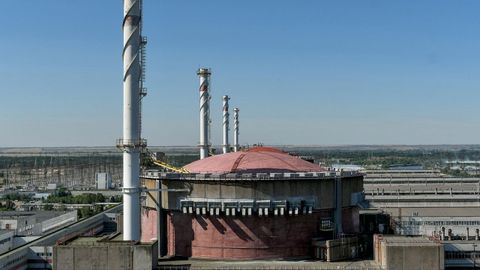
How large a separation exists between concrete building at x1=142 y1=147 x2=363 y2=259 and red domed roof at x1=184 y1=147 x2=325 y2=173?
6.79ft

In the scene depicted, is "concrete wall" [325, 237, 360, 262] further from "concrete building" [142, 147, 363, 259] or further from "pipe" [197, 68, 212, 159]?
"pipe" [197, 68, 212, 159]

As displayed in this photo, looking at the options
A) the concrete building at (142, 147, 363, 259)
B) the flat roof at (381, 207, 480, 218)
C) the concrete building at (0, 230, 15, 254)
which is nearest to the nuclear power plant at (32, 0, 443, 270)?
the concrete building at (142, 147, 363, 259)

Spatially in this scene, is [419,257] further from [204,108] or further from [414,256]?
[204,108]

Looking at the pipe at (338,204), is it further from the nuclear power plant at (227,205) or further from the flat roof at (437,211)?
the flat roof at (437,211)

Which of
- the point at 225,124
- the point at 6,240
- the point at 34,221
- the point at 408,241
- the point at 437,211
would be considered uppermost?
the point at 225,124

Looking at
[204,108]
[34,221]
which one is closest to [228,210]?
[204,108]

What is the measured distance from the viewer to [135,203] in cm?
4153

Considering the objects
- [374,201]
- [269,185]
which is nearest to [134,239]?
[269,185]

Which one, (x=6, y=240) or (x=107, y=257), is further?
(x=6, y=240)

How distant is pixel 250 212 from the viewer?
3941 centimetres

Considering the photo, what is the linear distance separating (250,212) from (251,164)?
6.46m

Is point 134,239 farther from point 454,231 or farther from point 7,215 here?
point 7,215

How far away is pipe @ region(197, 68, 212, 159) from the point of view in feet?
272

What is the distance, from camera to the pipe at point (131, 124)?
4141cm
